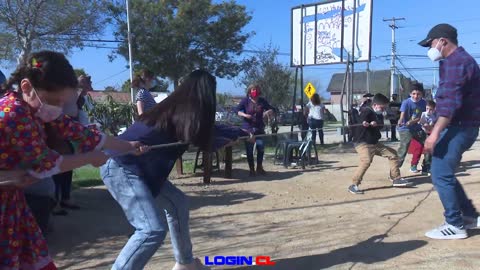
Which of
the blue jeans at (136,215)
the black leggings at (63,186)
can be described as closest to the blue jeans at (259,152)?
the black leggings at (63,186)

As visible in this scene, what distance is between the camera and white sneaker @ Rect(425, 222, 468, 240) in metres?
4.45

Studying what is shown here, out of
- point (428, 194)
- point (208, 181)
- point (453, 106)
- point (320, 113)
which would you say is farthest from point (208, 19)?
point (453, 106)

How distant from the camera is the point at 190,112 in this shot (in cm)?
325

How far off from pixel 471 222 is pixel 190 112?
306cm

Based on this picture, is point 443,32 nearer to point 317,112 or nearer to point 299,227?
point 299,227

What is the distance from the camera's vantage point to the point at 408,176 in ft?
28.4

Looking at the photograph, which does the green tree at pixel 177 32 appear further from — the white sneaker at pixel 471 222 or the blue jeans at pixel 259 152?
the white sneaker at pixel 471 222

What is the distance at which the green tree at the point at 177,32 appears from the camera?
25.9 meters

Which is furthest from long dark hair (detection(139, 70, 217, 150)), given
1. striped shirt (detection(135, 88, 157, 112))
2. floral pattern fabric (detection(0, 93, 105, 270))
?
striped shirt (detection(135, 88, 157, 112))

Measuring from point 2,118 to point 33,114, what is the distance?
0.16 m

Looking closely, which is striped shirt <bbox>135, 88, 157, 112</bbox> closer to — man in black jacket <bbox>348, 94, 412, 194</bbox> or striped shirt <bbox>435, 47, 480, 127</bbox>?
man in black jacket <bbox>348, 94, 412, 194</bbox>

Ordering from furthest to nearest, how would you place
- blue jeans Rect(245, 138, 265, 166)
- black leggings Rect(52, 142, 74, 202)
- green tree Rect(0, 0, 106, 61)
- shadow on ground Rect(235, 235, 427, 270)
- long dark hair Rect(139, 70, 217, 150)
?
green tree Rect(0, 0, 106, 61) < blue jeans Rect(245, 138, 265, 166) < black leggings Rect(52, 142, 74, 202) < shadow on ground Rect(235, 235, 427, 270) < long dark hair Rect(139, 70, 217, 150)

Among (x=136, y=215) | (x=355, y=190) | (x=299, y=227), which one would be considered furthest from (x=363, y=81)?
(x=136, y=215)

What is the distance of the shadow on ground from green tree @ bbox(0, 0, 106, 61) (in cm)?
1636
